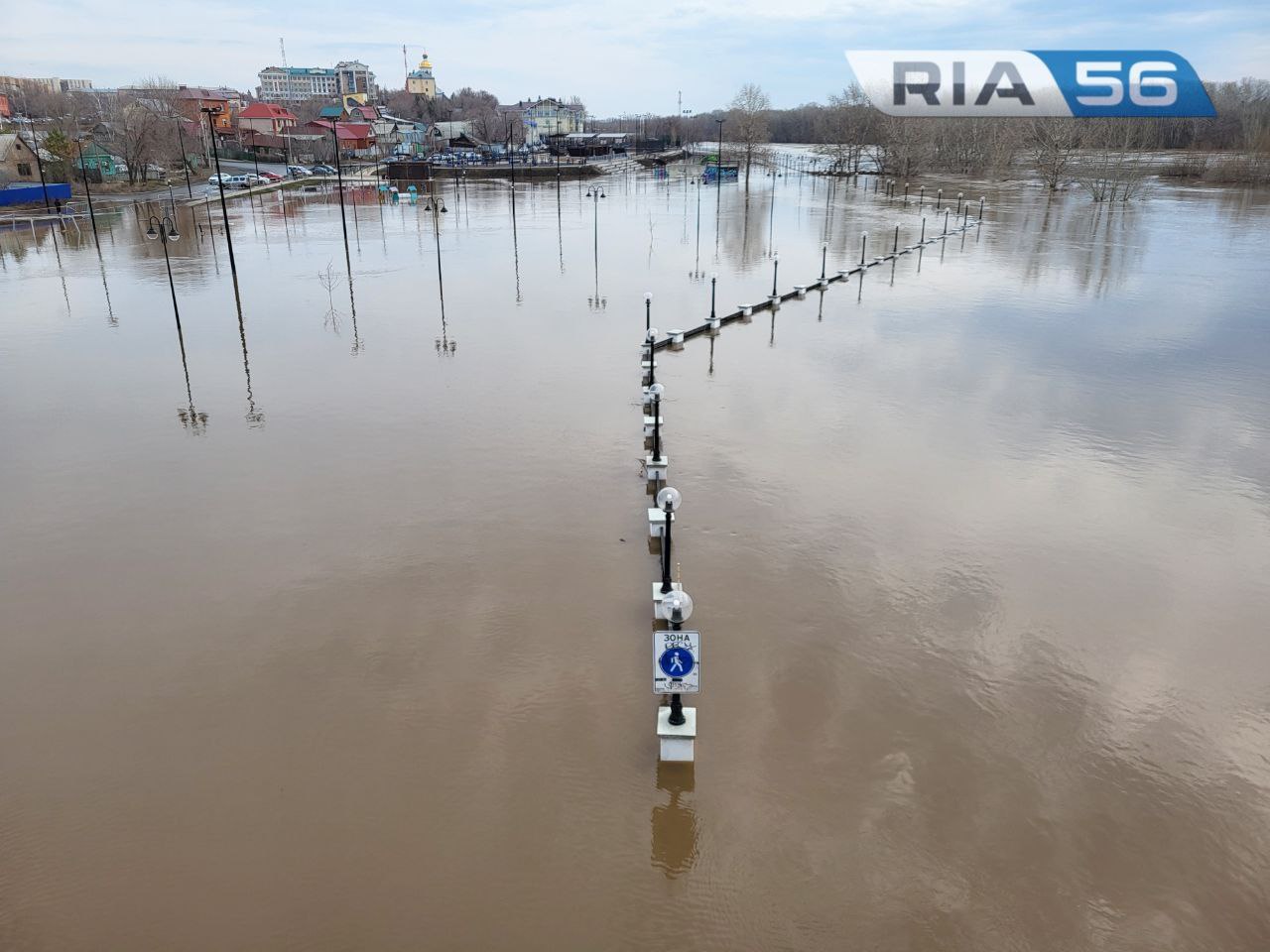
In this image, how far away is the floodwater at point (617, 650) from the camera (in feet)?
18.3

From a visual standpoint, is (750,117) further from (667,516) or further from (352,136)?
(667,516)

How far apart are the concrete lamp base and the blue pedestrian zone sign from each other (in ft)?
1.43

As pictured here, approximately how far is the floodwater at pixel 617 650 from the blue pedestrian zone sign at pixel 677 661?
0.81 m

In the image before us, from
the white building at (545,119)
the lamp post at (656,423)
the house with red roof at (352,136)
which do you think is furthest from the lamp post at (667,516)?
the white building at (545,119)

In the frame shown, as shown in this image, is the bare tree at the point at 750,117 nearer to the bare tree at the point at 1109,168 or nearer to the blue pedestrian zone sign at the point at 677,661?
the bare tree at the point at 1109,168

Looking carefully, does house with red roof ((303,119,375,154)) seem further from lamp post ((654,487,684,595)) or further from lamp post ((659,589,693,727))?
lamp post ((659,589,693,727))

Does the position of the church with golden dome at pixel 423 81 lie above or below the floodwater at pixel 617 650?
above

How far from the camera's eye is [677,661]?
623 cm

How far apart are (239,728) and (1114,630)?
807 cm

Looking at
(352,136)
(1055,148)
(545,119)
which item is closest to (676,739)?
(1055,148)

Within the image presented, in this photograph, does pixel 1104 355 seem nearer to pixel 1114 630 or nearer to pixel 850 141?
pixel 1114 630

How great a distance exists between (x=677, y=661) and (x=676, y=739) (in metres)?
0.74

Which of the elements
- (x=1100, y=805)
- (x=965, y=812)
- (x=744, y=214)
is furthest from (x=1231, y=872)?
(x=744, y=214)

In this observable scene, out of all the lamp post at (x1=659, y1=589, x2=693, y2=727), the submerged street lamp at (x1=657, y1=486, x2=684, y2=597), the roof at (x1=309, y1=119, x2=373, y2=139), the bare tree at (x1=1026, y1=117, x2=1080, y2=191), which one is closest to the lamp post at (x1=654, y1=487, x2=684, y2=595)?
the submerged street lamp at (x1=657, y1=486, x2=684, y2=597)
